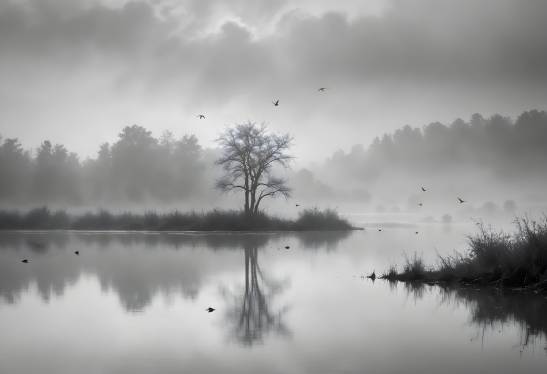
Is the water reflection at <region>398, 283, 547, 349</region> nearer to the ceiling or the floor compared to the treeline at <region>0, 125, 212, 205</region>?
nearer to the floor

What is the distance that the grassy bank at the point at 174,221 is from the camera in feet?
137

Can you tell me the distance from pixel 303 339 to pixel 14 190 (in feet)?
254

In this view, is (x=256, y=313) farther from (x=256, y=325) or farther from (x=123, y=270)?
(x=123, y=270)

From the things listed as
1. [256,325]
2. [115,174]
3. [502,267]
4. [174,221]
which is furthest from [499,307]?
[115,174]

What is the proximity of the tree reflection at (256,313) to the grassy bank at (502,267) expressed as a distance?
136 inches

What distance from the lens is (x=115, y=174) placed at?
77.8 m

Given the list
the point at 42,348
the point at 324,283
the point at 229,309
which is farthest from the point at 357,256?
the point at 42,348

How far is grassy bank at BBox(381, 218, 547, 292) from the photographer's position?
11.4 m

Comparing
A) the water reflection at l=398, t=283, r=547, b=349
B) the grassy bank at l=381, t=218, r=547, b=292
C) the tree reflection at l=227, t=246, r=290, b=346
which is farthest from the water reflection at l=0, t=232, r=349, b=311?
the grassy bank at l=381, t=218, r=547, b=292

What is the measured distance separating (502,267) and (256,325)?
22.3 feet

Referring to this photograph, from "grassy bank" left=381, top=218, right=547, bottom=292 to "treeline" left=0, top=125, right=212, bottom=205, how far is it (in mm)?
65659

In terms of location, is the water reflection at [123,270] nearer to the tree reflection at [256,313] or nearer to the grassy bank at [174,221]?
the tree reflection at [256,313]

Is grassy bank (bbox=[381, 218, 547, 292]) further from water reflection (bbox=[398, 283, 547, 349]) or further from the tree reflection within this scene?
the tree reflection

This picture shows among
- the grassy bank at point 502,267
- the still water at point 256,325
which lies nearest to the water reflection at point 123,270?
the still water at point 256,325
